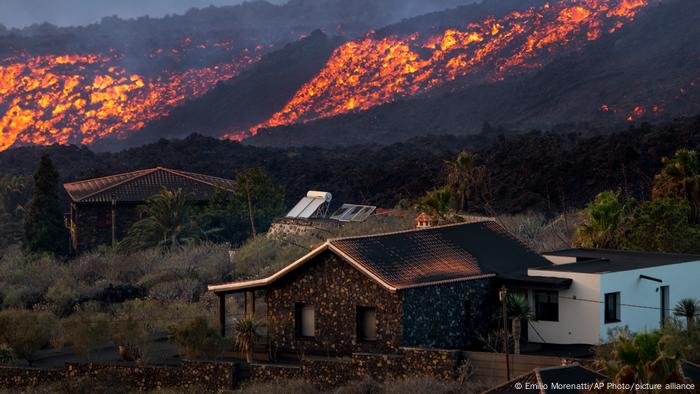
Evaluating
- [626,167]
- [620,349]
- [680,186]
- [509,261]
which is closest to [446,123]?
[626,167]

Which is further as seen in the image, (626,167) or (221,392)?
(626,167)

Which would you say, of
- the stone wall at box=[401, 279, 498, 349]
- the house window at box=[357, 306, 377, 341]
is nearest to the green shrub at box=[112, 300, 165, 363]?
the house window at box=[357, 306, 377, 341]

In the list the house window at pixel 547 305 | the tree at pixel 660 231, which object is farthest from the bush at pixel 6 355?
the tree at pixel 660 231

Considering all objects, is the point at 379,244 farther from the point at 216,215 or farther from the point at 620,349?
the point at 216,215

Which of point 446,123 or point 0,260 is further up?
point 446,123

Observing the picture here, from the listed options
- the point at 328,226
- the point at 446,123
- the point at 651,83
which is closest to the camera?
the point at 328,226

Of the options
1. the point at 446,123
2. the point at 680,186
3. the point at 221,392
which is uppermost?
the point at 446,123

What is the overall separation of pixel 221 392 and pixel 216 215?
3504cm

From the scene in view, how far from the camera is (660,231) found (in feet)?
138

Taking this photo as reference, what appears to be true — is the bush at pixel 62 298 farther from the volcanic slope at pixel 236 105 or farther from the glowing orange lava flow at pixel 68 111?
the glowing orange lava flow at pixel 68 111

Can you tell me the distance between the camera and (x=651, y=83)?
144 m

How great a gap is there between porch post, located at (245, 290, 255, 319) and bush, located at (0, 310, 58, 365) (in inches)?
249

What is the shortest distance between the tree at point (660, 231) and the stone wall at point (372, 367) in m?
14.6

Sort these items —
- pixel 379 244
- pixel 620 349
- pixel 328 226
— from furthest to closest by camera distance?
pixel 328 226
pixel 379 244
pixel 620 349
